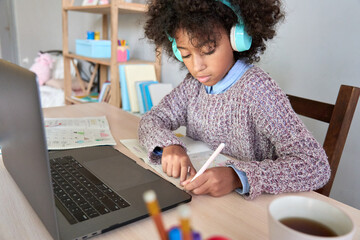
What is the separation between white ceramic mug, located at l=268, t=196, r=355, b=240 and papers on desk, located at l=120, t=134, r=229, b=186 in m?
0.31

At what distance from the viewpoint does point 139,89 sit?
1.74 m

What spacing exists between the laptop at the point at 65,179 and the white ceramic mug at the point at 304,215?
0.22 m

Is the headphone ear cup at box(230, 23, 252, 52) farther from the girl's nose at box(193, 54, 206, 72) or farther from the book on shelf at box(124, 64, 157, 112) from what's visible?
the book on shelf at box(124, 64, 157, 112)

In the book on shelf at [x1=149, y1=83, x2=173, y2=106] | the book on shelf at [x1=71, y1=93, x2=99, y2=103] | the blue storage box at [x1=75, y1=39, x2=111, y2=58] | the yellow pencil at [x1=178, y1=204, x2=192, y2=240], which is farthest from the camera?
the book on shelf at [x1=71, y1=93, x2=99, y2=103]

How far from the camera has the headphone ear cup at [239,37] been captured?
0.71 meters

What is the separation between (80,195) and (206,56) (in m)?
0.43

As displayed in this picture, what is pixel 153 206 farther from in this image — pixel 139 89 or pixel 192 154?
pixel 139 89

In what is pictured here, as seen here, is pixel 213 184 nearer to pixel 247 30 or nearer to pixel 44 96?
pixel 247 30

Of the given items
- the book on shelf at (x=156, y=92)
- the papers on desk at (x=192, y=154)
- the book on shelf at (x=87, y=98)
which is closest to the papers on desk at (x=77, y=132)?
the papers on desk at (x=192, y=154)

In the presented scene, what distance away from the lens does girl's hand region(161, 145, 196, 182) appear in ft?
2.05

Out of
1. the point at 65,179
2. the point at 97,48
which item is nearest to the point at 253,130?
the point at 65,179

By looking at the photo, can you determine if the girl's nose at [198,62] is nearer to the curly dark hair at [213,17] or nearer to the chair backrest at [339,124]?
the curly dark hair at [213,17]

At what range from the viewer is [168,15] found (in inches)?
30.8

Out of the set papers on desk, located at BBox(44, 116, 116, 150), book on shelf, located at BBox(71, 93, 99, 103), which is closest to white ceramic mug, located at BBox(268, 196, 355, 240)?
papers on desk, located at BBox(44, 116, 116, 150)
